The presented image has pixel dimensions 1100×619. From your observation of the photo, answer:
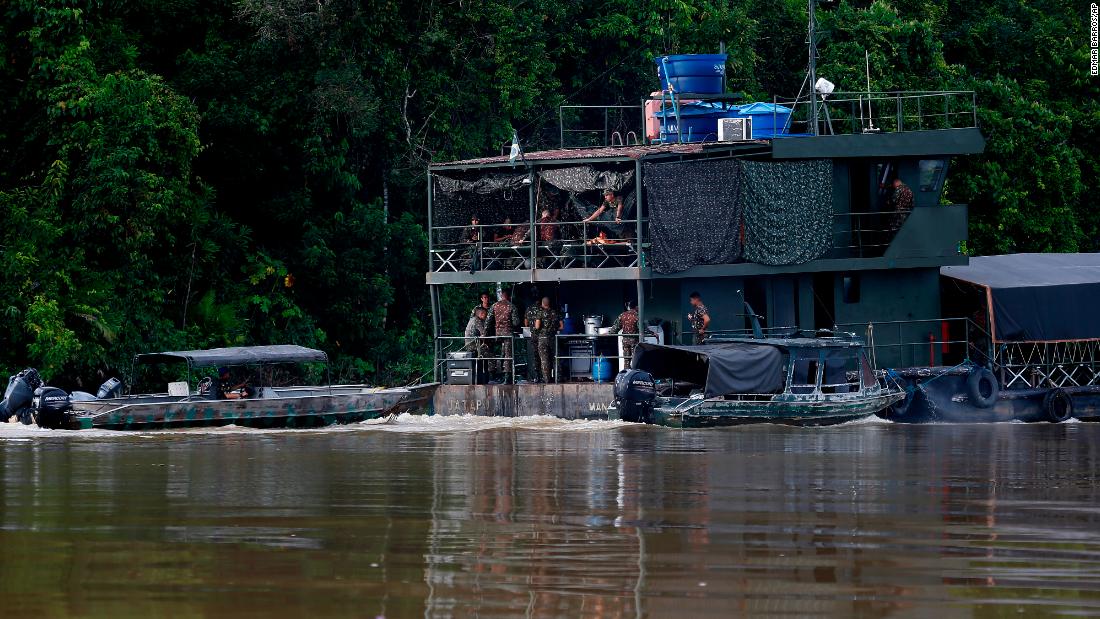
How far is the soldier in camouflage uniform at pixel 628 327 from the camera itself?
29864mm

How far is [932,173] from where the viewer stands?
107 ft

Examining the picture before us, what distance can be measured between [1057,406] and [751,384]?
6.07 metres

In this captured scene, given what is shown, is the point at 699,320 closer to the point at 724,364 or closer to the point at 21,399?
the point at 724,364

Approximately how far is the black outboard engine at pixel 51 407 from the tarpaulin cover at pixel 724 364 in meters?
9.05

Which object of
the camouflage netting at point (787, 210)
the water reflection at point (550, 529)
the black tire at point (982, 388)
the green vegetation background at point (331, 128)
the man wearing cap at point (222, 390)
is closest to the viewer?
the water reflection at point (550, 529)

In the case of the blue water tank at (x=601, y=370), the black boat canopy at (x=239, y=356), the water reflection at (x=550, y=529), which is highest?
the black boat canopy at (x=239, y=356)

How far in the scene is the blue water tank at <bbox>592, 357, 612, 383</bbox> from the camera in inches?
1184

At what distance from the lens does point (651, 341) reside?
29.8m

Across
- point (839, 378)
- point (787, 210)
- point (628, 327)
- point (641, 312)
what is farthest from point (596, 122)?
point (839, 378)

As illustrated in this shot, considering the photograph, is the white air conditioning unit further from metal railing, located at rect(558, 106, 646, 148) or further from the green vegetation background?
metal railing, located at rect(558, 106, 646, 148)

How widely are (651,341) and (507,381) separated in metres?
2.75

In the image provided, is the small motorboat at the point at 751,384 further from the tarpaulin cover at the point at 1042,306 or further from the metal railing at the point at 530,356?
the tarpaulin cover at the point at 1042,306

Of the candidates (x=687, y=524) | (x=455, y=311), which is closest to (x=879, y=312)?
(x=455, y=311)

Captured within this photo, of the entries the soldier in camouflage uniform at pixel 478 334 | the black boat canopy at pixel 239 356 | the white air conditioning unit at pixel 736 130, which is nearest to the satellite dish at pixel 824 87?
the white air conditioning unit at pixel 736 130
